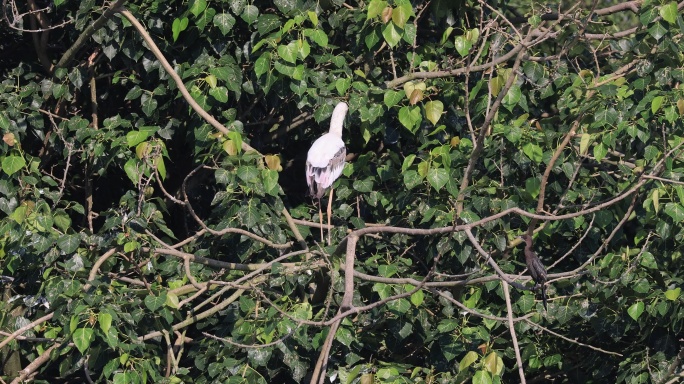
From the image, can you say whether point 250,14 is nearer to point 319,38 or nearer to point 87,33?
point 319,38

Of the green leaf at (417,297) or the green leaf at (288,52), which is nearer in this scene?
the green leaf at (417,297)

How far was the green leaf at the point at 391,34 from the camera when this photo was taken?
17.0 feet

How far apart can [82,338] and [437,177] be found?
1.76m

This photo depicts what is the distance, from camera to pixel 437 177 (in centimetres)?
511

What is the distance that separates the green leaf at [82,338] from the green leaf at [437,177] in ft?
5.49

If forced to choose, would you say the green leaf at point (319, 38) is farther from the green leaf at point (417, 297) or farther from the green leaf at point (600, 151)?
the green leaf at point (600, 151)

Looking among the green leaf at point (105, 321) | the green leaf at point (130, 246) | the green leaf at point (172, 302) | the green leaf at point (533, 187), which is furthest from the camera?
the green leaf at point (533, 187)

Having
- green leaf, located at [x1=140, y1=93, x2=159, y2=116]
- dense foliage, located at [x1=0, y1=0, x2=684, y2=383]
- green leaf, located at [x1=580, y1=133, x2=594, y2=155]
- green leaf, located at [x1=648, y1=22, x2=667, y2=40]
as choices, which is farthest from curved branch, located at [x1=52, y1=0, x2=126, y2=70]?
green leaf, located at [x1=648, y1=22, x2=667, y2=40]

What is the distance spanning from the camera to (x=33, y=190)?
5305mm

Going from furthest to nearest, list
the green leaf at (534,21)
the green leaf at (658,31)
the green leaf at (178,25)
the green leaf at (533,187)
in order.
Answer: the green leaf at (534,21) → the green leaf at (178,25) → the green leaf at (533,187) → the green leaf at (658,31)

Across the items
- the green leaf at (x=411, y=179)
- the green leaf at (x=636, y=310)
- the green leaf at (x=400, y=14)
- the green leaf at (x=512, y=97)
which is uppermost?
the green leaf at (x=400, y=14)

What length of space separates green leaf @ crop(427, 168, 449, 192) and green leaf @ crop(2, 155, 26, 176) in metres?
1.95

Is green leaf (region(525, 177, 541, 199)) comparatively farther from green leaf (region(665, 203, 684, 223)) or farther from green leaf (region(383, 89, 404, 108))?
green leaf (region(383, 89, 404, 108))

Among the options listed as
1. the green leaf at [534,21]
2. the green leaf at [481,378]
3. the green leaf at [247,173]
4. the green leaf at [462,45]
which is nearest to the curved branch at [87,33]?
the green leaf at [247,173]
